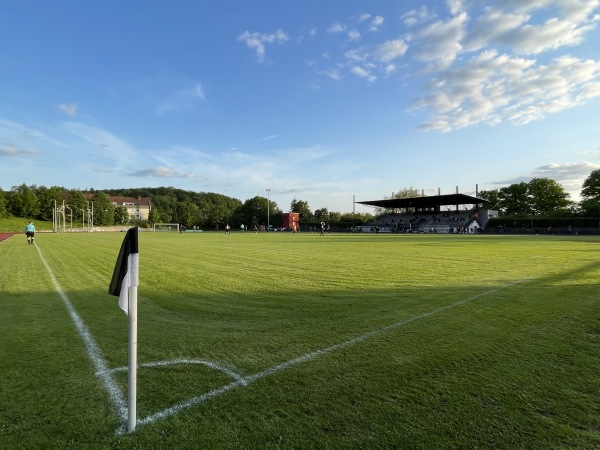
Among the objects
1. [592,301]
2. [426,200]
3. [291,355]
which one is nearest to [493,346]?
[291,355]

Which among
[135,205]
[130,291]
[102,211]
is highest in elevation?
[135,205]

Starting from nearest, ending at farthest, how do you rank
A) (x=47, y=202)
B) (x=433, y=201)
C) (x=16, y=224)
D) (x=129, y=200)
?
(x=433, y=201), (x=16, y=224), (x=47, y=202), (x=129, y=200)

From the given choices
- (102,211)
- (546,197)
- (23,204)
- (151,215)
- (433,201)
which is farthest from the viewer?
(151,215)

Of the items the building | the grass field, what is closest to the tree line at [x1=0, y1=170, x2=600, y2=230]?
the building

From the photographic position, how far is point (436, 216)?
244 ft

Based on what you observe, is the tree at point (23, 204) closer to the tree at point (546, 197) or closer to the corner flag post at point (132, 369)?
the corner flag post at point (132, 369)

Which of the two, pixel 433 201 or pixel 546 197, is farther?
pixel 546 197

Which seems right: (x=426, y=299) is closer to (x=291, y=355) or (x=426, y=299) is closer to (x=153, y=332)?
(x=291, y=355)

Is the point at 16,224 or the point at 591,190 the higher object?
the point at 591,190

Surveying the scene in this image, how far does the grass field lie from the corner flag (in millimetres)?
1121

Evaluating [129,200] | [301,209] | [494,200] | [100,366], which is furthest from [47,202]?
[494,200]

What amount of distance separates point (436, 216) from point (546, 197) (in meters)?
34.2

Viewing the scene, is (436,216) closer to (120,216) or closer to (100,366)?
(100,366)

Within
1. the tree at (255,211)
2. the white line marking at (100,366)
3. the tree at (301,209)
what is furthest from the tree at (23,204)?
the white line marking at (100,366)
